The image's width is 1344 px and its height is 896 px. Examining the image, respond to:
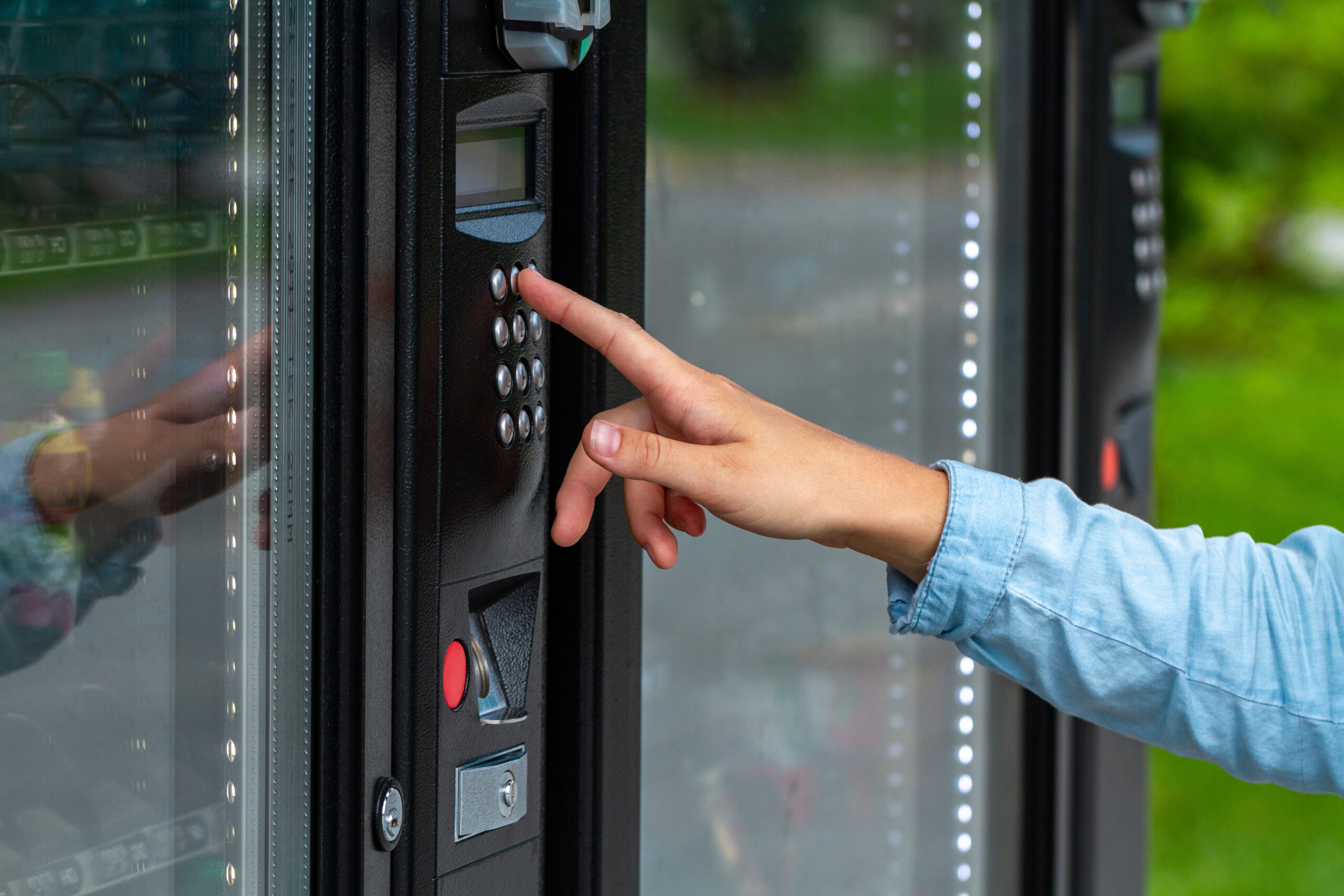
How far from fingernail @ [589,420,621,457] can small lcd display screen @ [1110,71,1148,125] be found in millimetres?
1096

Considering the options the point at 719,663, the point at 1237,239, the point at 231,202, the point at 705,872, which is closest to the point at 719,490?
the point at 231,202

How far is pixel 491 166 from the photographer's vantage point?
0.95 meters

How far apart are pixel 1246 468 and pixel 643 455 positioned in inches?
176

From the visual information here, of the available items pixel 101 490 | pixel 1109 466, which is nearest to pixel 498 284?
pixel 101 490

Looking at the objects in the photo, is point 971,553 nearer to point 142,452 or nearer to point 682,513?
point 682,513

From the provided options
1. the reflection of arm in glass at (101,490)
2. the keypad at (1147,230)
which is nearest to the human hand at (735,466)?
the reflection of arm in glass at (101,490)

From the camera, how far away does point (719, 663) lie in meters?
1.24

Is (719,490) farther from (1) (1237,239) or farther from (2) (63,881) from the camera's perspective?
(1) (1237,239)

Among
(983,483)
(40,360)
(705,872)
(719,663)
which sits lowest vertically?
(705,872)

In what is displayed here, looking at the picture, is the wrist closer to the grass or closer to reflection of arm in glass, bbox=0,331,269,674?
reflection of arm in glass, bbox=0,331,269,674

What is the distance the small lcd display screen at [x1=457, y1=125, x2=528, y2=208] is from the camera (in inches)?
36.2

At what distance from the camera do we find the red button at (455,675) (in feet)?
3.08

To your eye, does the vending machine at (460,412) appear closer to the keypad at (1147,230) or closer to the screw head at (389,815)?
the screw head at (389,815)

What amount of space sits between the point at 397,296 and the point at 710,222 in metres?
0.38
